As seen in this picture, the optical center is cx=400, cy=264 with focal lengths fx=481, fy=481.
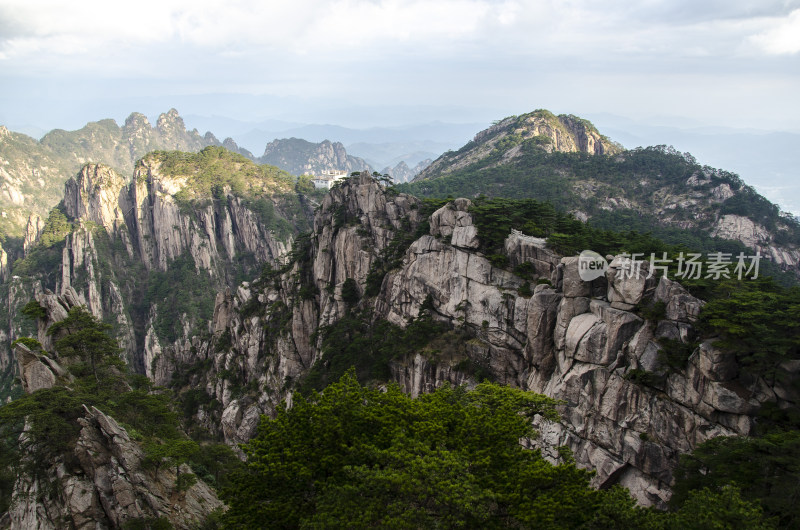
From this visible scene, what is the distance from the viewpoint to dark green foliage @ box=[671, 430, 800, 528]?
1295 centimetres

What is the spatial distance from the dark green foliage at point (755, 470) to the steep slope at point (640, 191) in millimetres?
43888

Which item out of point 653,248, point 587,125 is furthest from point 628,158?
point 653,248

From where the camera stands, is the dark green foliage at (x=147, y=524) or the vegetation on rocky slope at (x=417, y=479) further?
the dark green foliage at (x=147, y=524)

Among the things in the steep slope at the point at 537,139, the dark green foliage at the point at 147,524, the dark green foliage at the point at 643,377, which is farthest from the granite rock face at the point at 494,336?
the steep slope at the point at 537,139

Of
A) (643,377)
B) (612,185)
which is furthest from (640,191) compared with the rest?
(643,377)

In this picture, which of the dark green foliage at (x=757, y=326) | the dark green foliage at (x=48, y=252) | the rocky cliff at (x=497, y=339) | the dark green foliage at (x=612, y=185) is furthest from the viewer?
the dark green foliage at (x=48, y=252)

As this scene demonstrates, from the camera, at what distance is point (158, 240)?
97.1 m

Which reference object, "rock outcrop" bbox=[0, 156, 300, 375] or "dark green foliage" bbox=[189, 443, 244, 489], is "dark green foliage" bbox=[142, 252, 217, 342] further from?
"dark green foliage" bbox=[189, 443, 244, 489]

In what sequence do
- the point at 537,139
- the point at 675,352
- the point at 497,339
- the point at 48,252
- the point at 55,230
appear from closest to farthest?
the point at 675,352
the point at 497,339
the point at 48,252
the point at 55,230
the point at 537,139

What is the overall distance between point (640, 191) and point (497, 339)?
57.3 meters

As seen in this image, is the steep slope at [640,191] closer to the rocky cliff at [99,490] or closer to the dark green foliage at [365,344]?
the dark green foliage at [365,344]

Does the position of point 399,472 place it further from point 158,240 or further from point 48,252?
point 48,252

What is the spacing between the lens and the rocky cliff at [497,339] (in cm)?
2084

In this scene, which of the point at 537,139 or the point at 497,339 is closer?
the point at 497,339
